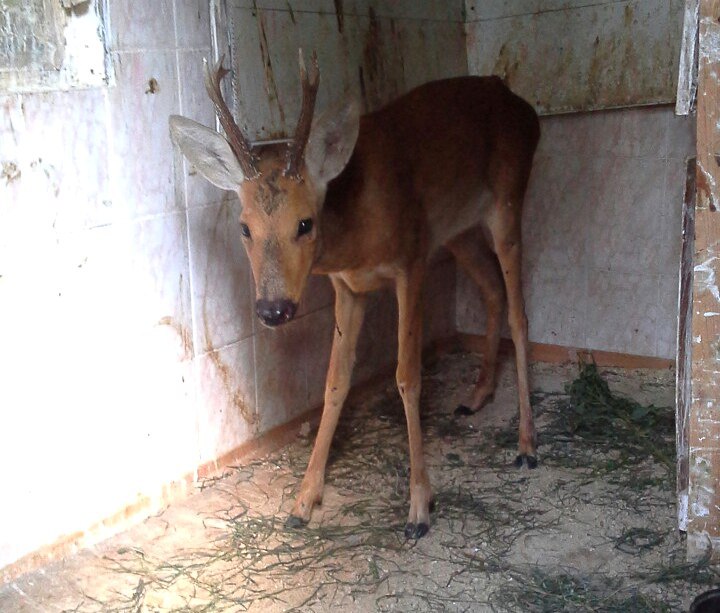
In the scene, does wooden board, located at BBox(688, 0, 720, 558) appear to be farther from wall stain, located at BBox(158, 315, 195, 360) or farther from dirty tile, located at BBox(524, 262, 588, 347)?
dirty tile, located at BBox(524, 262, 588, 347)

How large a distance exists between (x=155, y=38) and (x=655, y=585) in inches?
110

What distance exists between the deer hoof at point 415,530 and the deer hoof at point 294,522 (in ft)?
1.48

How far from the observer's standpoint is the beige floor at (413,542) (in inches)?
124

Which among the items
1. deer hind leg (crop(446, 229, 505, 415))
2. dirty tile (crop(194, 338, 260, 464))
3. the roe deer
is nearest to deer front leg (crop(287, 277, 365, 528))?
the roe deer

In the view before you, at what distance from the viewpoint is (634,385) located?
17.4 feet

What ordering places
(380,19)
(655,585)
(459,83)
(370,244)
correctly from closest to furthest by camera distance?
(655,585), (370,244), (459,83), (380,19)

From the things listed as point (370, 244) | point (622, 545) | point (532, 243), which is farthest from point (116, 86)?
point (532, 243)

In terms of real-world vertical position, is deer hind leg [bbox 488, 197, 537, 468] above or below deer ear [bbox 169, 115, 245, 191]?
below

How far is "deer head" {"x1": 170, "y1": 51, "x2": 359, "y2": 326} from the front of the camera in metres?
3.19

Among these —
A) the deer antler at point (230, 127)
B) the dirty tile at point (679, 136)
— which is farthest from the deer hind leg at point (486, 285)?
the deer antler at point (230, 127)

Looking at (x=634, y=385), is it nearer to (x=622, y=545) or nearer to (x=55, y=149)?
(x=622, y=545)

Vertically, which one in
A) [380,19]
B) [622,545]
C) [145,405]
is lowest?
[622,545]

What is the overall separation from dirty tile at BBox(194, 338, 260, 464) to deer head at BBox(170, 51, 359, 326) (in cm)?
94

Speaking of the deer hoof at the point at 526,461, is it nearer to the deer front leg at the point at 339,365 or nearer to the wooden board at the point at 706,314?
the deer front leg at the point at 339,365
